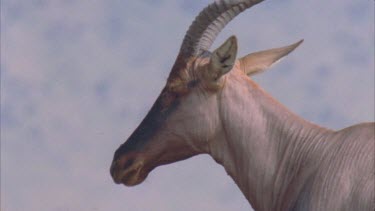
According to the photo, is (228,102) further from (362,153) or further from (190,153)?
(362,153)

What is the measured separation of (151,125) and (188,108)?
0.52 metres

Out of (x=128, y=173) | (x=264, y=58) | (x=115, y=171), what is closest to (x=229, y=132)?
(x=128, y=173)

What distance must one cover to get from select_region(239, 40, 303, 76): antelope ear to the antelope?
0.61 metres

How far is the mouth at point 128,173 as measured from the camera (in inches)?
398

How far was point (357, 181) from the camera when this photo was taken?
27.3 feet

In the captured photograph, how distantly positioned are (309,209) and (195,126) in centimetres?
210

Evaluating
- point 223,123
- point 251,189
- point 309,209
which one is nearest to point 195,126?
point 223,123

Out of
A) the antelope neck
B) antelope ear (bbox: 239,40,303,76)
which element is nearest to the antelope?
the antelope neck

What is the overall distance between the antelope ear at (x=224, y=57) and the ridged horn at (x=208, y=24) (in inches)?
20.9

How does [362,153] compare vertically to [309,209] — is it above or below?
above

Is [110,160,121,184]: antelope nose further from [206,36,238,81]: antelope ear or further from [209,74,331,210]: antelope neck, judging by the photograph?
[206,36,238,81]: antelope ear

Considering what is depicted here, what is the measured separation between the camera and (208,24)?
33.8 ft

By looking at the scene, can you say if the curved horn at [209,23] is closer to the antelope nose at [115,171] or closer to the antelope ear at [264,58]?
the antelope ear at [264,58]

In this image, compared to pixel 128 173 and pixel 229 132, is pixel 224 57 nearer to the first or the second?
pixel 229 132
